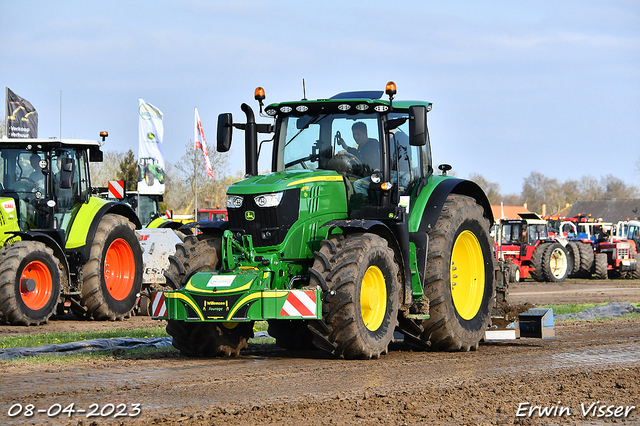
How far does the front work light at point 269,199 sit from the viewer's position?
8.38 metres

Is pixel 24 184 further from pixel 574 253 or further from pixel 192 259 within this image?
pixel 574 253

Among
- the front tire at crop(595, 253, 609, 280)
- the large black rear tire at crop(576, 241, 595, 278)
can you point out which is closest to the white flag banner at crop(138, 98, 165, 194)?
the large black rear tire at crop(576, 241, 595, 278)

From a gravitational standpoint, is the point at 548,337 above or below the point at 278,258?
below

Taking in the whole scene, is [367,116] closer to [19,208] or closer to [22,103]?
[19,208]

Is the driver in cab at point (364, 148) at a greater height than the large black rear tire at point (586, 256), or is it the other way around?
the driver in cab at point (364, 148)

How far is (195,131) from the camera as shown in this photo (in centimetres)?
2778

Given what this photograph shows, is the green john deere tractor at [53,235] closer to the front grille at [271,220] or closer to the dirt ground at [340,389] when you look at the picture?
the dirt ground at [340,389]

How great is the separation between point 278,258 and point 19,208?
659 cm

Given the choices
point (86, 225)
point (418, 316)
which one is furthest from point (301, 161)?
point (86, 225)

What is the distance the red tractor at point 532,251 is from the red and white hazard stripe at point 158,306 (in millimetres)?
21632

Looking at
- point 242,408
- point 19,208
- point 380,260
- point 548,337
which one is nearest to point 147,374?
point 242,408

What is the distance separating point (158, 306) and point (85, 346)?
1668mm

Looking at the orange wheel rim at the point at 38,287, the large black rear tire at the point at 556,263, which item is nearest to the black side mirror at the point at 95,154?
the orange wheel rim at the point at 38,287

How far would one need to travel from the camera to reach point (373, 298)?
851cm
